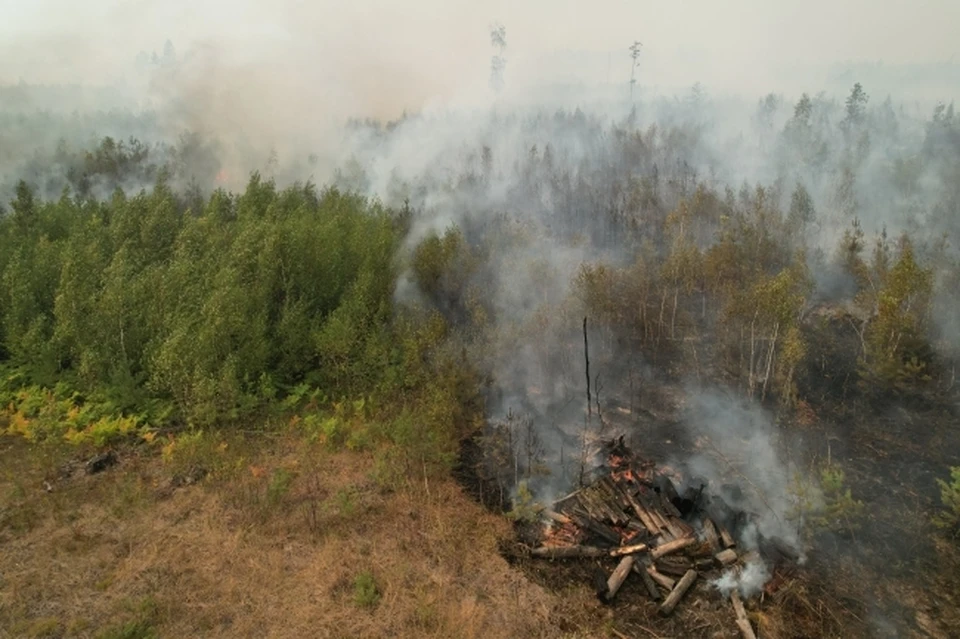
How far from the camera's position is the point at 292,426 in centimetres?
1800

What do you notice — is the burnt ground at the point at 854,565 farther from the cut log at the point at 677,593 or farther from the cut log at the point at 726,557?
the cut log at the point at 726,557

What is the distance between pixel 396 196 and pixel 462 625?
36747 millimetres

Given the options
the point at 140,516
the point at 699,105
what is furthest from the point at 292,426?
the point at 699,105

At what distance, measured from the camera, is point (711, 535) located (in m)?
12.5

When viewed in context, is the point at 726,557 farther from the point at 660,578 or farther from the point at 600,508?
the point at 600,508

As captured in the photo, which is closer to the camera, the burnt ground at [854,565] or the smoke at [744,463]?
the burnt ground at [854,565]

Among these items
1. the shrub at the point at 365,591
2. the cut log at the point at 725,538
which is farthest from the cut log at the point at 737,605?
the shrub at the point at 365,591

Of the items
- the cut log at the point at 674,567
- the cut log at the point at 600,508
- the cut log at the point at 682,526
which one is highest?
the cut log at the point at 600,508

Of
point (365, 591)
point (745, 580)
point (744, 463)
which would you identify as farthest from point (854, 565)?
point (365, 591)

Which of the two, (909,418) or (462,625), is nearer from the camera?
(462,625)

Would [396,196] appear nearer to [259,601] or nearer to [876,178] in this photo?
[259,601]

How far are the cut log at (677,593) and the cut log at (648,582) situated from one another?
0.62ft

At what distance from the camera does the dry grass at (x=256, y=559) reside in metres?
10.5

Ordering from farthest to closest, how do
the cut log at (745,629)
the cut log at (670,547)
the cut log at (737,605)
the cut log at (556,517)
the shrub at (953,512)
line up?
1. the cut log at (556,517)
2. the shrub at (953,512)
3. the cut log at (670,547)
4. the cut log at (737,605)
5. the cut log at (745,629)
